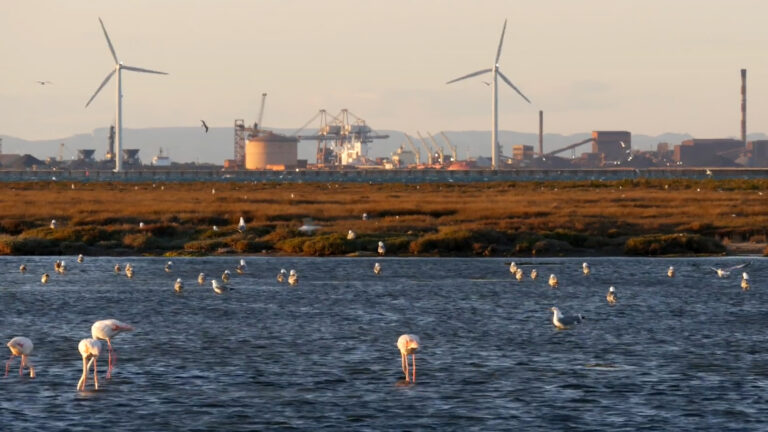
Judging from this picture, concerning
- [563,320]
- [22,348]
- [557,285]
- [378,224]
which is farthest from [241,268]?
[22,348]

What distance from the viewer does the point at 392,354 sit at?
31.3 metres

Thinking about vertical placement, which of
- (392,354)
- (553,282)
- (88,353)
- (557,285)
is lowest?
(392,354)

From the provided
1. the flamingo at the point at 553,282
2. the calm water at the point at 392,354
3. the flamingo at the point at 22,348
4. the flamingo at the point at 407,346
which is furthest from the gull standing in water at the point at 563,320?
the flamingo at the point at 22,348

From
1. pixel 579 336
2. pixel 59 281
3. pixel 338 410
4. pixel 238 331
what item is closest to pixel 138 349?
pixel 238 331

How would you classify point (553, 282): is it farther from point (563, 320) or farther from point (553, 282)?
point (563, 320)

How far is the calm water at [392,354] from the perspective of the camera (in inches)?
955

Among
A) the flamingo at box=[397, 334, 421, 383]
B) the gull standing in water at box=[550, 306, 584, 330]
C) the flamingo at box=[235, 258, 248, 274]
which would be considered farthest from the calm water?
the flamingo at box=[235, 258, 248, 274]

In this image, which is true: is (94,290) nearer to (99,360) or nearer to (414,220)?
(99,360)

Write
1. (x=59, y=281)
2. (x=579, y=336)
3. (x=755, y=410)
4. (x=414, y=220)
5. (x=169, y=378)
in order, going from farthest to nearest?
(x=414, y=220) < (x=59, y=281) < (x=579, y=336) < (x=169, y=378) < (x=755, y=410)

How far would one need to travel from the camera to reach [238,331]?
36.1 metres

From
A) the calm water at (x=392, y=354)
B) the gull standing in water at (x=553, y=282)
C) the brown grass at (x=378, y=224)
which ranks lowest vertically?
the calm water at (x=392, y=354)

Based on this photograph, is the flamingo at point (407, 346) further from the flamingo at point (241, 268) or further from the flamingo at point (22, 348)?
the flamingo at point (241, 268)

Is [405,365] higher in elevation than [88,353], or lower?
lower

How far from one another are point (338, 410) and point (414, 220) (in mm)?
52463
